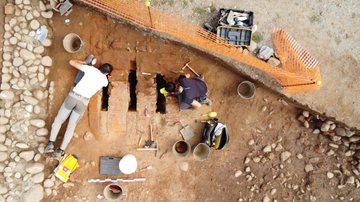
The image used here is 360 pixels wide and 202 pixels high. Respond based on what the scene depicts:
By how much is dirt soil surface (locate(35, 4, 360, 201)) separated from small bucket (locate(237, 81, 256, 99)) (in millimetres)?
126

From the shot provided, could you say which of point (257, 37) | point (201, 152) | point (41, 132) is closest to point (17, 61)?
point (41, 132)

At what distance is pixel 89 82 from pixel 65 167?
1.74 meters

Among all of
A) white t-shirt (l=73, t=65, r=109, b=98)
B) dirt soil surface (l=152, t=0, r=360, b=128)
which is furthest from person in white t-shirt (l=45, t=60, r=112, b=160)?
dirt soil surface (l=152, t=0, r=360, b=128)

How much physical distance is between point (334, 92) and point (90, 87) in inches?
174

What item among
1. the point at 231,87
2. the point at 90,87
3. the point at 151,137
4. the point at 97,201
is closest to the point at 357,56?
the point at 231,87

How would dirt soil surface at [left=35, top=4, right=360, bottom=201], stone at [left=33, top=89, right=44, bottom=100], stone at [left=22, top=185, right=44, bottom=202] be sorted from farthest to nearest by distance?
dirt soil surface at [left=35, top=4, right=360, bottom=201] → stone at [left=33, top=89, right=44, bottom=100] → stone at [left=22, top=185, right=44, bottom=202]

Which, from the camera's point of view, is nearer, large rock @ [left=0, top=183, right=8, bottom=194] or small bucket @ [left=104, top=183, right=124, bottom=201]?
large rock @ [left=0, top=183, right=8, bottom=194]

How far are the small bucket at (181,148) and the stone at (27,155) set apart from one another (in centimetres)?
263

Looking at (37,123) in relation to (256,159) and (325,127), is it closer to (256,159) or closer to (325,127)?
(256,159)

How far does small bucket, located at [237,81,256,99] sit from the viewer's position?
984 cm

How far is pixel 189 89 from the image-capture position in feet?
30.8

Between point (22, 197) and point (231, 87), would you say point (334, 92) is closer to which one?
point (231, 87)

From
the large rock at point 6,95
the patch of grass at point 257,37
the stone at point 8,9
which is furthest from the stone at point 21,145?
the patch of grass at point 257,37

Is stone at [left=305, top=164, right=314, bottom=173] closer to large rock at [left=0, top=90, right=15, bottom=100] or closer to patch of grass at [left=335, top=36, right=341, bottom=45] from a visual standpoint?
patch of grass at [left=335, top=36, right=341, bottom=45]
